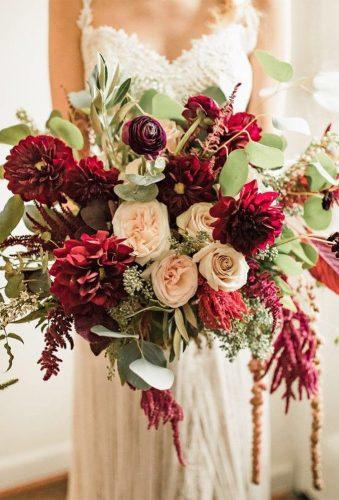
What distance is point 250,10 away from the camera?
115cm

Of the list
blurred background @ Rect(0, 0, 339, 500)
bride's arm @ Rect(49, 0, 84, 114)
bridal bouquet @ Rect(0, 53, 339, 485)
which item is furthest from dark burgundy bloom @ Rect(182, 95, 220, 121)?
blurred background @ Rect(0, 0, 339, 500)

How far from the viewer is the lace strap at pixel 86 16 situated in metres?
1.13

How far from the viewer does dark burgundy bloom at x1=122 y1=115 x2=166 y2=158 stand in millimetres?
587

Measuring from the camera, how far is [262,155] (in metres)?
0.64

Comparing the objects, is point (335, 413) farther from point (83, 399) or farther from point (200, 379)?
point (83, 399)

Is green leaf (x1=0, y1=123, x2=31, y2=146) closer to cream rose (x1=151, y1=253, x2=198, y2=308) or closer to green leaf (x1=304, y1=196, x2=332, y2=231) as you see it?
cream rose (x1=151, y1=253, x2=198, y2=308)

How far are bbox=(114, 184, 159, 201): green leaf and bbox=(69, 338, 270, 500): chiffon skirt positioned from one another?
43 centimetres

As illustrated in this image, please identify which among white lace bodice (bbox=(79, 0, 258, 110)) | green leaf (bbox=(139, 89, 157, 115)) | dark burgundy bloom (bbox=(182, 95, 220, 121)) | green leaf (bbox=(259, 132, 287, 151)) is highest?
white lace bodice (bbox=(79, 0, 258, 110))

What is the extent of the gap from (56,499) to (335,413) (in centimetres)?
83

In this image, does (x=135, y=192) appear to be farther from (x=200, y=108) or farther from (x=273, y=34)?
(x=273, y=34)

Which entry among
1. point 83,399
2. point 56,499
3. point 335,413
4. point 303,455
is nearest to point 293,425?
point 303,455

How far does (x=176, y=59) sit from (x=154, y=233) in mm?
644

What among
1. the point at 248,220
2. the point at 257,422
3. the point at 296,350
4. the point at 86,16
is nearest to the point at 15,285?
the point at 248,220

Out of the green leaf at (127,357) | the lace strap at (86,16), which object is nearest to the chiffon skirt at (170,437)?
the green leaf at (127,357)
